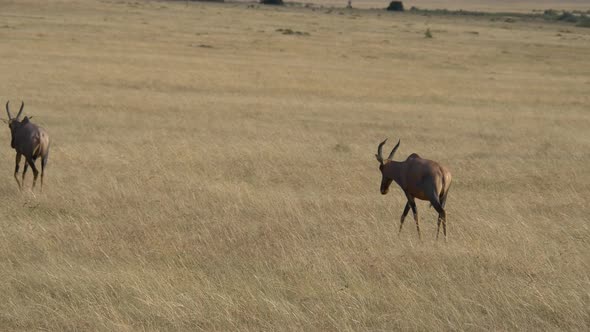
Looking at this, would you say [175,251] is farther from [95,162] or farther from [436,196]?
[95,162]

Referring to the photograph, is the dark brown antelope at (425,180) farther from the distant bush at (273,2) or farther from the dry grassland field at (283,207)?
the distant bush at (273,2)

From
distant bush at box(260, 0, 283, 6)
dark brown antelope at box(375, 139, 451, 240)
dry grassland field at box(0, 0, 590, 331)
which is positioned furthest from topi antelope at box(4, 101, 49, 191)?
distant bush at box(260, 0, 283, 6)

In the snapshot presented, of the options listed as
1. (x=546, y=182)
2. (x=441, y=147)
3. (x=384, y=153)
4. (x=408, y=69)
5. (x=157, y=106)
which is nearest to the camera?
(x=546, y=182)

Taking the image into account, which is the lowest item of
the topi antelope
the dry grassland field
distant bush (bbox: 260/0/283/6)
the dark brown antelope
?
distant bush (bbox: 260/0/283/6)

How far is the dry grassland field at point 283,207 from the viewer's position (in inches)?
297

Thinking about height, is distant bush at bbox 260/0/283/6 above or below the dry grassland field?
below

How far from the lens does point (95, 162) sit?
576 inches

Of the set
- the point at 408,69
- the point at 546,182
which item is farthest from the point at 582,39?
the point at 546,182

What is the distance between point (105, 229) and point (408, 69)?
2814cm

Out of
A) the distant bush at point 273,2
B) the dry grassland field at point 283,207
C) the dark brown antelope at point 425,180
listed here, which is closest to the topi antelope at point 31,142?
the dry grassland field at point 283,207

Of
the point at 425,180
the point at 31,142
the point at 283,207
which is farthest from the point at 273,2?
the point at 425,180

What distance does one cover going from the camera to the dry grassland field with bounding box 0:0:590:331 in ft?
24.8

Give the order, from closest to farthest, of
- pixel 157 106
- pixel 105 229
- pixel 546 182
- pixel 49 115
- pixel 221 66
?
pixel 105 229 < pixel 546 182 < pixel 49 115 < pixel 157 106 < pixel 221 66

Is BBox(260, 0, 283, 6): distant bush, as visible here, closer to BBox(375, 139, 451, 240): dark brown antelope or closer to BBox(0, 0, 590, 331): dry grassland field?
BBox(0, 0, 590, 331): dry grassland field
